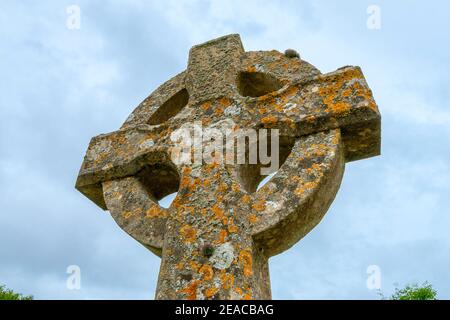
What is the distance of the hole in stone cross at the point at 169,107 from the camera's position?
494 cm

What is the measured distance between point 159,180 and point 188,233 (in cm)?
113

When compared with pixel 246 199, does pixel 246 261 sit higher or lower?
lower

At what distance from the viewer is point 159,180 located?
14.9ft

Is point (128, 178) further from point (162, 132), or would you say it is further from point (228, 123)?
point (228, 123)

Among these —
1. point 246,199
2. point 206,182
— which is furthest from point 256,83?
point 246,199

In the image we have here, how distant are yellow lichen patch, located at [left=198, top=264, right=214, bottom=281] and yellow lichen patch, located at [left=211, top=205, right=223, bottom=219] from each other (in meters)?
0.39

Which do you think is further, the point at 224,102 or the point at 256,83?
the point at 256,83

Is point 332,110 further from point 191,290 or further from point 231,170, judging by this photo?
point 191,290

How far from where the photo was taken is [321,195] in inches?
140

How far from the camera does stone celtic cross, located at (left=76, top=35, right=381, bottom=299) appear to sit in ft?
11.0

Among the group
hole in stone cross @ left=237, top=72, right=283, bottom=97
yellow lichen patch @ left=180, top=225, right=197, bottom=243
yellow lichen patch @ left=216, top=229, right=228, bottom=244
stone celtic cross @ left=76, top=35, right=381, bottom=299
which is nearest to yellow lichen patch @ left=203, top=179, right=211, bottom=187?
stone celtic cross @ left=76, top=35, right=381, bottom=299

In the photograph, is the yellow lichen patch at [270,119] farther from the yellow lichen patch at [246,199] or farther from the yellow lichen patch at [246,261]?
the yellow lichen patch at [246,261]
